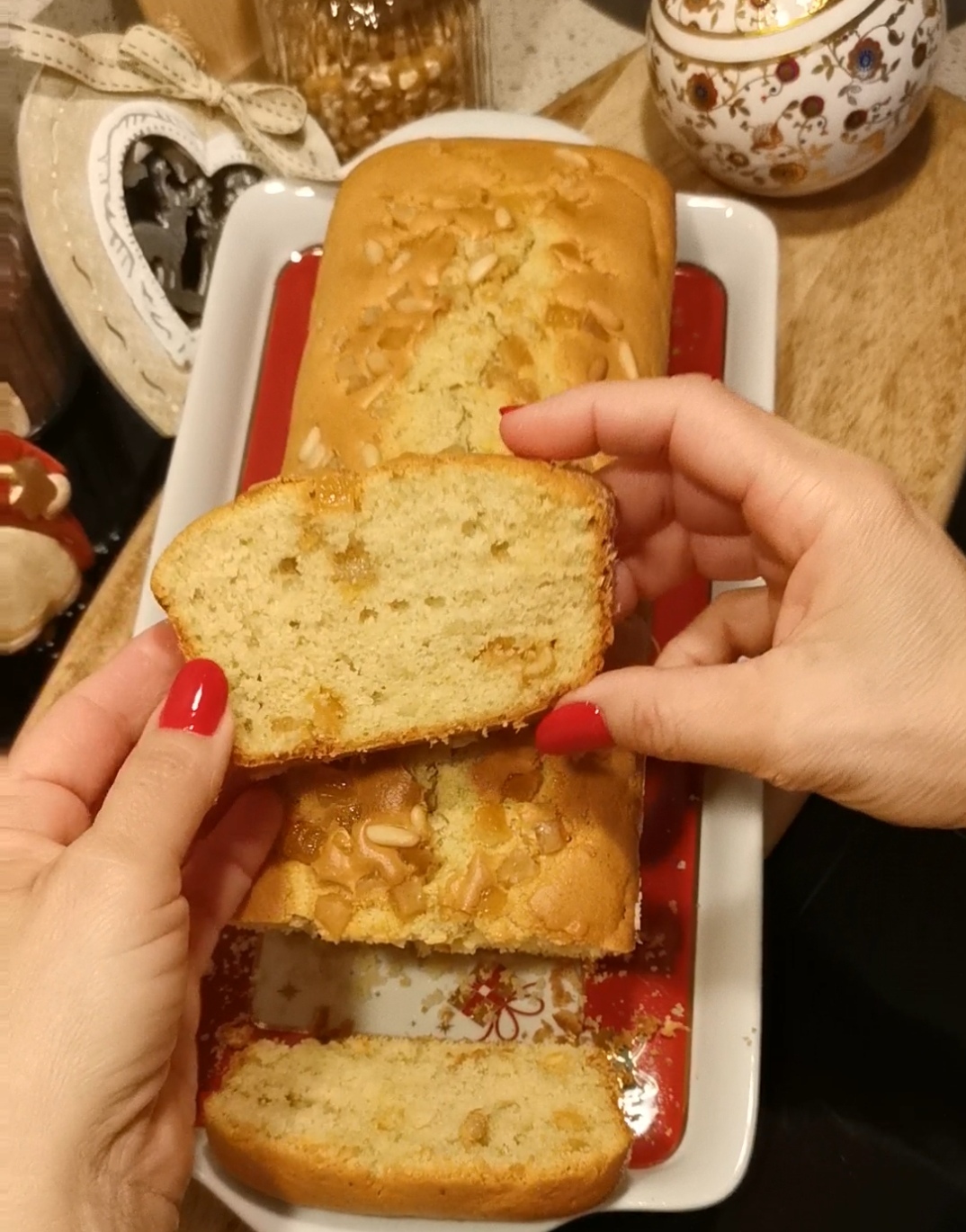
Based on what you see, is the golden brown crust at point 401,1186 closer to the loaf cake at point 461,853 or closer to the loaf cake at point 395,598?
the loaf cake at point 461,853

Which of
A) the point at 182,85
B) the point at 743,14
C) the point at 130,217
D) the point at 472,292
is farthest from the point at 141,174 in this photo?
the point at 743,14

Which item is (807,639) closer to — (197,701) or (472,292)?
(197,701)

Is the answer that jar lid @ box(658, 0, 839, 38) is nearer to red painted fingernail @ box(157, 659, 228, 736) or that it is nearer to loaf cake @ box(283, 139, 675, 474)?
loaf cake @ box(283, 139, 675, 474)

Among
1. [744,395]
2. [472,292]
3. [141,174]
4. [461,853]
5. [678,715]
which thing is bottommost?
[461,853]

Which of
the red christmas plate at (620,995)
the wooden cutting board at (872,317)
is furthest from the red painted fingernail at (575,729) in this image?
the wooden cutting board at (872,317)

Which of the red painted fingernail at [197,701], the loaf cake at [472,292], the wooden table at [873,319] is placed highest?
the loaf cake at [472,292]

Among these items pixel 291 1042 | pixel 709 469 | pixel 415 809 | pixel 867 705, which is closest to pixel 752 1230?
pixel 291 1042
